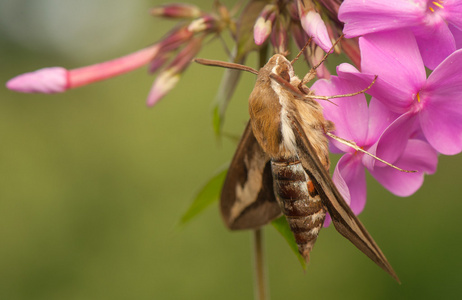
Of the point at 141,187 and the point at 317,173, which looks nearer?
the point at 317,173

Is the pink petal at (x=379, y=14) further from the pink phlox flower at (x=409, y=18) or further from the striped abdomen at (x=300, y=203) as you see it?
the striped abdomen at (x=300, y=203)

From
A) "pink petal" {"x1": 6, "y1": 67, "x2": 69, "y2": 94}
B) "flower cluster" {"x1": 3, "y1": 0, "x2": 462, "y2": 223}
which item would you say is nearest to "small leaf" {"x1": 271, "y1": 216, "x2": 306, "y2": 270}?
"flower cluster" {"x1": 3, "y1": 0, "x2": 462, "y2": 223}

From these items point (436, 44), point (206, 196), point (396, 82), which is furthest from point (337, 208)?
point (206, 196)

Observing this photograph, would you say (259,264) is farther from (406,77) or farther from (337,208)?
(406,77)

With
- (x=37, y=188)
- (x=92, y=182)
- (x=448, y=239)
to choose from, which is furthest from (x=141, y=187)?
(x=448, y=239)

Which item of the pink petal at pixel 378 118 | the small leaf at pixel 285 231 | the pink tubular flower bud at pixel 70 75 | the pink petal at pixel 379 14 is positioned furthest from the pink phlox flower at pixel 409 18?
the pink tubular flower bud at pixel 70 75

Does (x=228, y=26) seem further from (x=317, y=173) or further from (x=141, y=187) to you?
(x=141, y=187)
